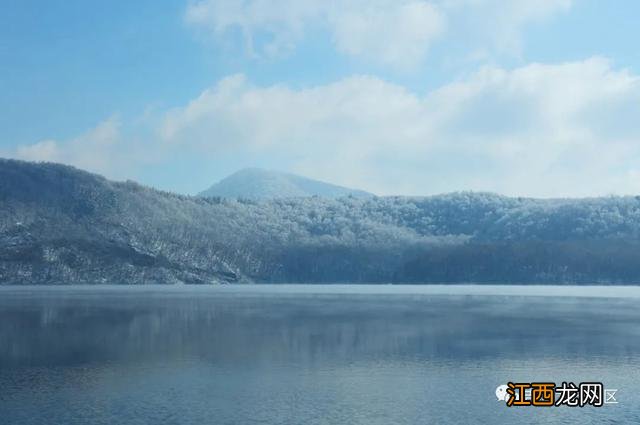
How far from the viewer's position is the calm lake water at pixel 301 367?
43469 mm

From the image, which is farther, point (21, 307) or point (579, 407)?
point (21, 307)

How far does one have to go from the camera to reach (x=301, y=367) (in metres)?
59.8

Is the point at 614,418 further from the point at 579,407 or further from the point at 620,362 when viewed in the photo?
the point at 620,362

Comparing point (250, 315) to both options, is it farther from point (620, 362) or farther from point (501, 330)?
point (620, 362)

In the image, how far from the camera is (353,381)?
5350 centimetres

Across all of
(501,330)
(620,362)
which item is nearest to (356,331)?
(501,330)

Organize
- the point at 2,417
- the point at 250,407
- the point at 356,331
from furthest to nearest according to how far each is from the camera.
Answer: the point at 356,331, the point at 250,407, the point at 2,417

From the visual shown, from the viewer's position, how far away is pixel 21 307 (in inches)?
4892

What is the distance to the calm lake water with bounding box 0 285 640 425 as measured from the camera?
43.5 metres

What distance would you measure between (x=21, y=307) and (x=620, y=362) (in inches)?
3815

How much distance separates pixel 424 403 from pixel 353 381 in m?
8.42

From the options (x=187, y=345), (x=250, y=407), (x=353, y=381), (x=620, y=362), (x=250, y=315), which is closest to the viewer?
(x=250, y=407)

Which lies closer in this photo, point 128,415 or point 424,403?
point 128,415

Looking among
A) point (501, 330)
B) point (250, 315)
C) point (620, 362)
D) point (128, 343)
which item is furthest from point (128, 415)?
point (250, 315)
